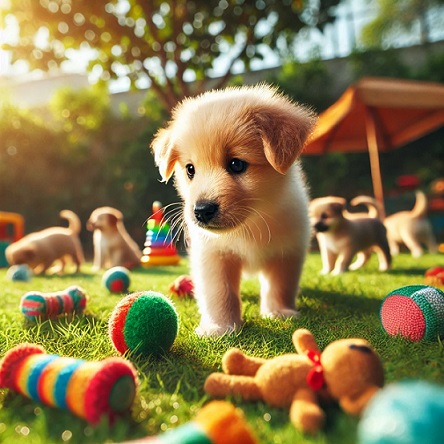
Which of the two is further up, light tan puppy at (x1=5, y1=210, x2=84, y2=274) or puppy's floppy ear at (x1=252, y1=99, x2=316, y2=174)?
puppy's floppy ear at (x1=252, y1=99, x2=316, y2=174)

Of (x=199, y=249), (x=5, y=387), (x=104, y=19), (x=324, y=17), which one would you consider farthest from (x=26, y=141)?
(x=5, y=387)

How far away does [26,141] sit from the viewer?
10164 mm

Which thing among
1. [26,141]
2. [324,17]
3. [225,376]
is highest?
[324,17]

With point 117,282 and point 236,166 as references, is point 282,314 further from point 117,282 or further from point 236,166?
point 117,282

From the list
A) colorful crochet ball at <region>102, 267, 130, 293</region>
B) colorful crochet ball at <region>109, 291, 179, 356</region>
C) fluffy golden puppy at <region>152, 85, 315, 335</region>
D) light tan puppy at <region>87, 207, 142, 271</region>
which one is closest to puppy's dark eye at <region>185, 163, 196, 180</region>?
fluffy golden puppy at <region>152, 85, 315, 335</region>

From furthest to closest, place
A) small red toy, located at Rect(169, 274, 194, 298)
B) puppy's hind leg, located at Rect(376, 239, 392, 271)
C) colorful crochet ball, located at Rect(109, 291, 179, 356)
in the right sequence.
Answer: puppy's hind leg, located at Rect(376, 239, 392, 271)
small red toy, located at Rect(169, 274, 194, 298)
colorful crochet ball, located at Rect(109, 291, 179, 356)

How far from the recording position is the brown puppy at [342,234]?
166 inches

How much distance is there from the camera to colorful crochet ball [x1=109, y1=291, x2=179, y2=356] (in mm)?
1662

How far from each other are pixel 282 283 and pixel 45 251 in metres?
3.81

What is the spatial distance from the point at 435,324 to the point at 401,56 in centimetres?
960

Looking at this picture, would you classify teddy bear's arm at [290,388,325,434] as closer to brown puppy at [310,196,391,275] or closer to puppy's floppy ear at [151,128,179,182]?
puppy's floppy ear at [151,128,179,182]

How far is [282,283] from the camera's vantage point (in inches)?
94.7

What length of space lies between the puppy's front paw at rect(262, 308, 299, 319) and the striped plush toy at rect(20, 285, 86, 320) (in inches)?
43.3

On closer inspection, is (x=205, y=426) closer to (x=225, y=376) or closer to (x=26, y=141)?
(x=225, y=376)
